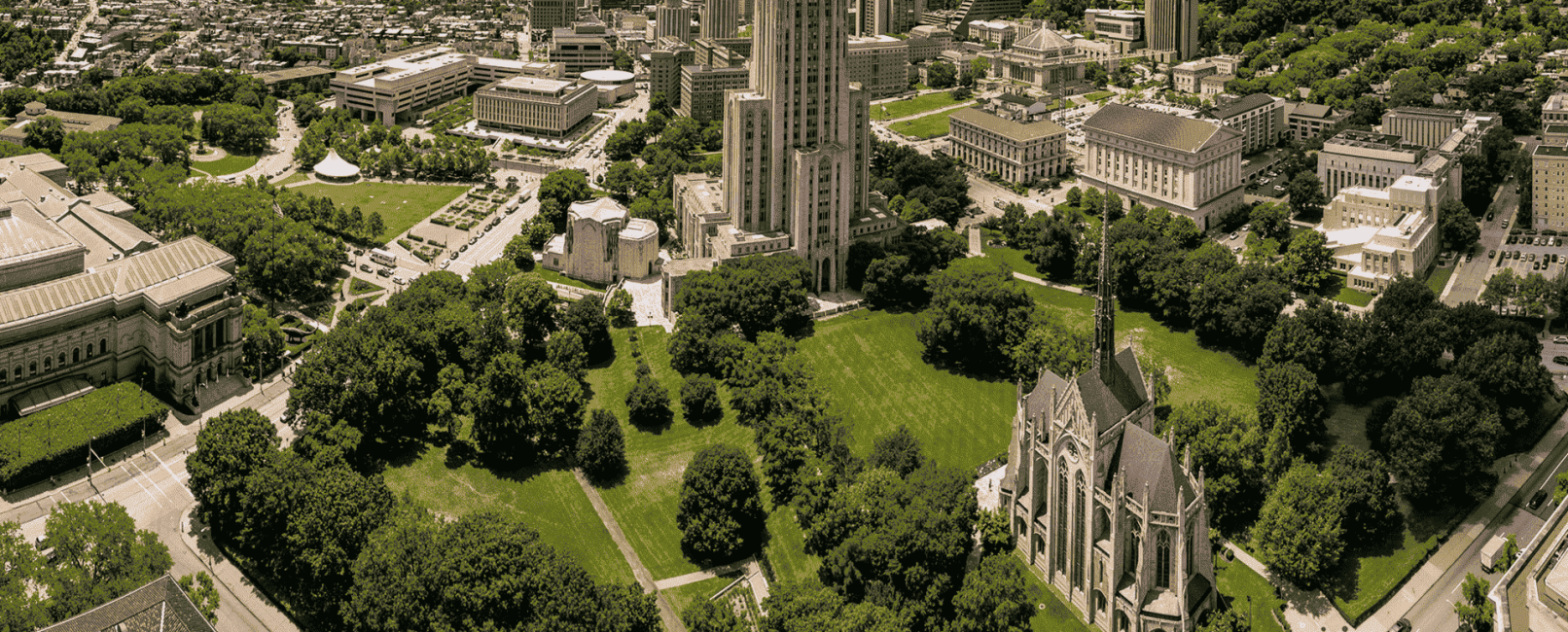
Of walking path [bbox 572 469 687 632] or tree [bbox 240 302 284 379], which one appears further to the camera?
tree [bbox 240 302 284 379]

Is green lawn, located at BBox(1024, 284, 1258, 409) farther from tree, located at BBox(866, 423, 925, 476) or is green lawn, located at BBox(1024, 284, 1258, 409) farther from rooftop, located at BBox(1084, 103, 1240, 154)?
rooftop, located at BBox(1084, 103, 1240, 154)

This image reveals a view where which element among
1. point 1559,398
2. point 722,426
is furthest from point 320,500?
point 1559,398

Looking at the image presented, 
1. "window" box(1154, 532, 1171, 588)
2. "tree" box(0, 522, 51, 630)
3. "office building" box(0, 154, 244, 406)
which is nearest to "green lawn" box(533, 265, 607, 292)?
"office building" box(0, 154, 244, 406)

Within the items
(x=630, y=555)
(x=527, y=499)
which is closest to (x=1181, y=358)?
(x=630, y=555)

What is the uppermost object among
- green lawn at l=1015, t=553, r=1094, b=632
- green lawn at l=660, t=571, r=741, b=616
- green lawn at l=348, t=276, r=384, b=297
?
green lawn at l=348, t=276, r=384, b=297

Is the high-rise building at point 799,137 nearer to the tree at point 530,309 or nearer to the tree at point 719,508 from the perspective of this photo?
the tree at point 530,309

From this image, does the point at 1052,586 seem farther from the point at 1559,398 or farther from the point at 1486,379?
the point at 1559,398

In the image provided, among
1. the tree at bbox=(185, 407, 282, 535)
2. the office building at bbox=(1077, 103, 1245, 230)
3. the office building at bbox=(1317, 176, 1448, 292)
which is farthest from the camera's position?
the office building at bbox=(1077, 103, 1245, 230)

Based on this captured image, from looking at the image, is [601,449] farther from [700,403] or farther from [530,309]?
[530,309]
